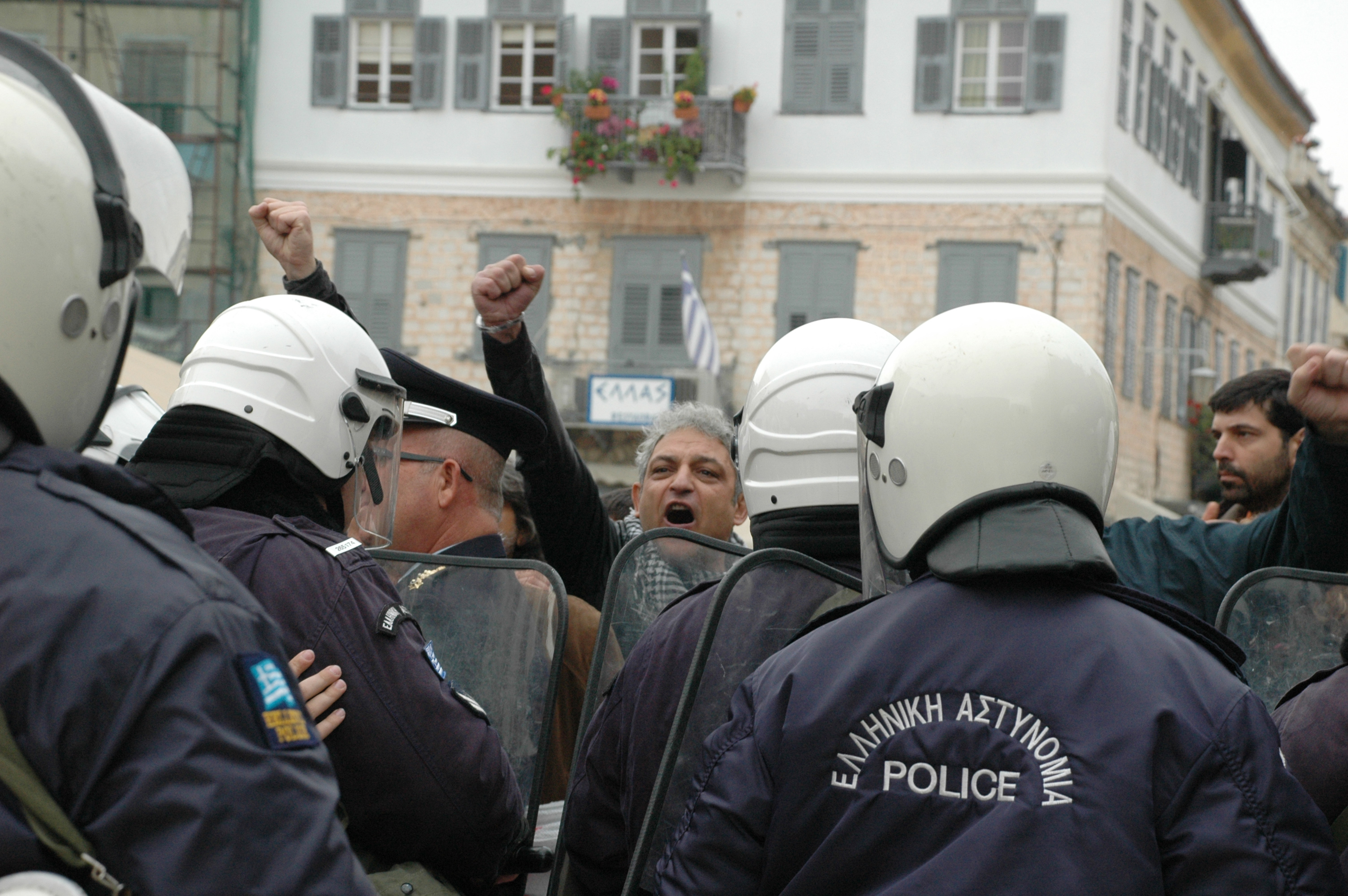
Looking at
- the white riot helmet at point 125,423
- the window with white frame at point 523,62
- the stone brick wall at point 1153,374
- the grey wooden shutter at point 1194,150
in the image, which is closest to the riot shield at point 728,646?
the white riot helmet at point 125,423

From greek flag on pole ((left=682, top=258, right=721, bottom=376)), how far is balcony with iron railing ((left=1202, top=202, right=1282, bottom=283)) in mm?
10597

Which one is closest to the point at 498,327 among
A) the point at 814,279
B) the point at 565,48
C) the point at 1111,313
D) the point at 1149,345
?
the point at 814,279

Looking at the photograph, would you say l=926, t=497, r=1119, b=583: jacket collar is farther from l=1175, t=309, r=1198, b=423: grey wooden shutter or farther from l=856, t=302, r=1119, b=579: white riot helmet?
l=1175, t=309, r=1198, b=423: grey wooden shutter

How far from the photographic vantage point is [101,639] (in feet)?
3.84

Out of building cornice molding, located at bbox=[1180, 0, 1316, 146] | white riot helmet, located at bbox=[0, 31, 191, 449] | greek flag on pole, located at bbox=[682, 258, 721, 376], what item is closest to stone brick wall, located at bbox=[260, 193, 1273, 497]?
greek flag on pole, located at bbox=[682, 258, 721, 376]

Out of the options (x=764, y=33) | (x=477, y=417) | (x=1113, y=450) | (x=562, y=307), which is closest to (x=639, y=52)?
(x=764, y=33)

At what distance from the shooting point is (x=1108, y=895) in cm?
162

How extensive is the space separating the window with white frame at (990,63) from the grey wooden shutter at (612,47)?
443 cm

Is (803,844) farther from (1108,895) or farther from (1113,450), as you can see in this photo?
(1113,450)

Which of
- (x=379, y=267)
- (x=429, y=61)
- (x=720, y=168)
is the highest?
(x=429, y=61)

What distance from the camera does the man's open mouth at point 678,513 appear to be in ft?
12.8

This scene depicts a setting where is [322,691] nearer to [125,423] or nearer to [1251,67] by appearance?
[125,423]

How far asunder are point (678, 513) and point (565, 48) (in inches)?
670

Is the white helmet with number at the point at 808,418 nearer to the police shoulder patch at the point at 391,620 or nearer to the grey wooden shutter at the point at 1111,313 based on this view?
the police shoulder patch at the point at 391,620
